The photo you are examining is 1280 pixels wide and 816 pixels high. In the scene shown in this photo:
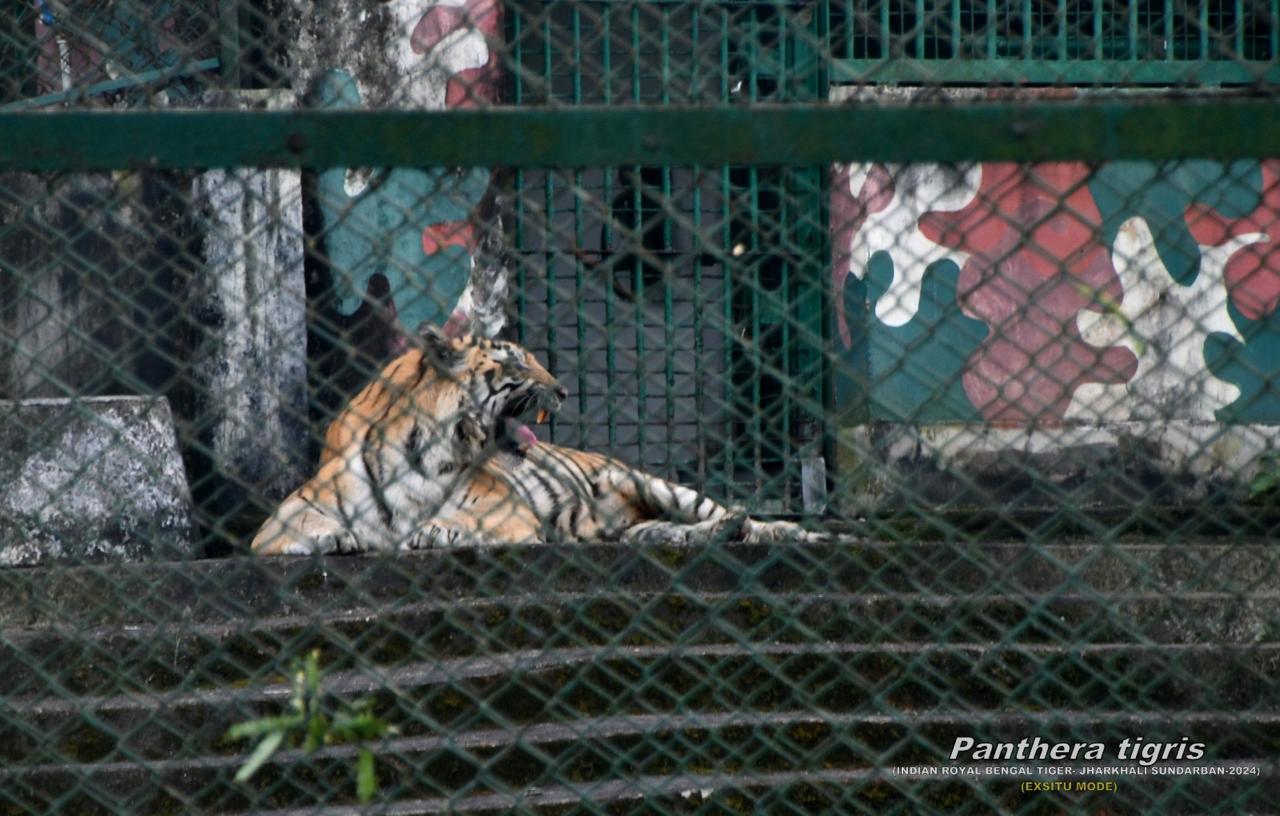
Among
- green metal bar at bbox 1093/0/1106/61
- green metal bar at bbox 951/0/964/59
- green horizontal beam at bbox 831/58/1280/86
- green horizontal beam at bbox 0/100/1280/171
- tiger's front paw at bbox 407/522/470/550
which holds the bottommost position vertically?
tiger's front paw at bbox 407/522/470/550

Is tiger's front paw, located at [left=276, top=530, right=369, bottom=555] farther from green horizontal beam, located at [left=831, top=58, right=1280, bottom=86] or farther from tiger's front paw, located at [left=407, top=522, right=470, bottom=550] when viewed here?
green horizontal beam, located at [left=831, top=58, right=1280, bottom=86]

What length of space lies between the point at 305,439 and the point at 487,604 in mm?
2675

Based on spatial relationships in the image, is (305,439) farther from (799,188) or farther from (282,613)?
(799,188)

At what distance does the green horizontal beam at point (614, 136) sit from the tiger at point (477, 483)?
3304 millimetres

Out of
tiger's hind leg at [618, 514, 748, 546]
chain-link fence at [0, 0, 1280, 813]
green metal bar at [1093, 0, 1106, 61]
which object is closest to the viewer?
chain-link fence at [0, 0, 1280, 813]

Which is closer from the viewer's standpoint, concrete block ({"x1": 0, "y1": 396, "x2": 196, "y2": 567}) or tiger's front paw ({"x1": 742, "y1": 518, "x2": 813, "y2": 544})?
concrete block ({"x1": 0, "y1": 396, "x2": 196, "y2": 567})

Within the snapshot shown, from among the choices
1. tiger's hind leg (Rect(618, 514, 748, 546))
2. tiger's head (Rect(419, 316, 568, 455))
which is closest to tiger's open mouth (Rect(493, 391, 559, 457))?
tiger's head (Rect(419, 316, 568, 455))

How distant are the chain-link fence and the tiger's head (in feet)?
0.11

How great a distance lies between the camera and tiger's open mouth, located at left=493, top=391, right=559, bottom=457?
7184 millimetres

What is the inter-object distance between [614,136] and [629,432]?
5.53 meters

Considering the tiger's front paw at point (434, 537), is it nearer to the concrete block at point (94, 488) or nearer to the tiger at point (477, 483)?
the tiger at point (477, 483)

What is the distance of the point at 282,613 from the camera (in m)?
5.58

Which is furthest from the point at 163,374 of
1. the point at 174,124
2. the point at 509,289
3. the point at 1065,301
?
the point at 174,124

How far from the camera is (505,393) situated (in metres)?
7.26
